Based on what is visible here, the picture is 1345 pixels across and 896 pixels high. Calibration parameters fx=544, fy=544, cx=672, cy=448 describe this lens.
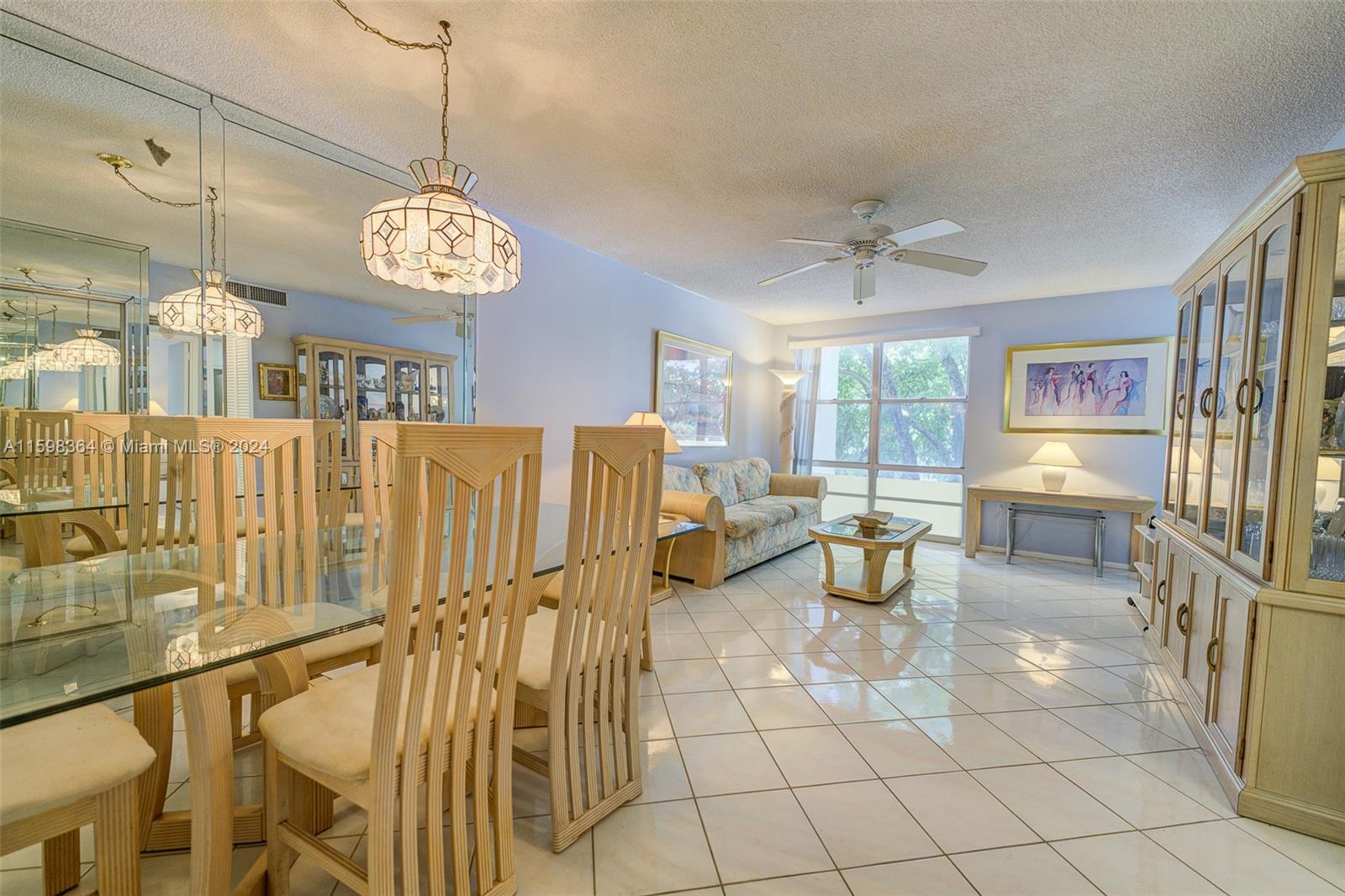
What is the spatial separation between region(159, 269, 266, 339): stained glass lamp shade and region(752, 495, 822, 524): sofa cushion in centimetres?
403

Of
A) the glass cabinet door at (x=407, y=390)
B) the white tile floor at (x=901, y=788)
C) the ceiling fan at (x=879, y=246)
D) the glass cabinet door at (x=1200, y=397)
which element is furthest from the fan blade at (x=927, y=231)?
the glass cabinet door at (x=407, y=390)

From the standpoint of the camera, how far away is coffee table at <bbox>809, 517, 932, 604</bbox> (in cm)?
371

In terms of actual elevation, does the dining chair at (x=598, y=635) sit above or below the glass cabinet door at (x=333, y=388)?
below

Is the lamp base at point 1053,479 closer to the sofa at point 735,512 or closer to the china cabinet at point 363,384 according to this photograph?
the sofa at point 735,512

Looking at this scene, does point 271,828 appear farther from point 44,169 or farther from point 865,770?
point 44,169

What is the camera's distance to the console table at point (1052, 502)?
4.46 m

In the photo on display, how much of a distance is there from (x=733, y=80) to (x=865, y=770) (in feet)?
8.18

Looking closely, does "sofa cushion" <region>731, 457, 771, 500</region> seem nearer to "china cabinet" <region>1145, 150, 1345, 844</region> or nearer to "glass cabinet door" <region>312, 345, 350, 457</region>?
"glass cabinet door" <region>312, 345, 350, 457</region>

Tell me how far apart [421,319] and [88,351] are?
135 cm

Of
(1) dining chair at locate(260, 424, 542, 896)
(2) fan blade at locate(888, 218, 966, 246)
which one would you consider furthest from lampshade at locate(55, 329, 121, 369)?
(2) fan blade at locate(888, 218, 966, 246)

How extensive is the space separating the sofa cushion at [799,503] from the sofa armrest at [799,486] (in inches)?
2.5

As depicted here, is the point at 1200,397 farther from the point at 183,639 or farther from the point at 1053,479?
the point at 183,639

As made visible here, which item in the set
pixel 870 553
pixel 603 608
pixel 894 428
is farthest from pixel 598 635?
pixel 894 428

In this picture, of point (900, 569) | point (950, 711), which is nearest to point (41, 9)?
point (950, 711)
